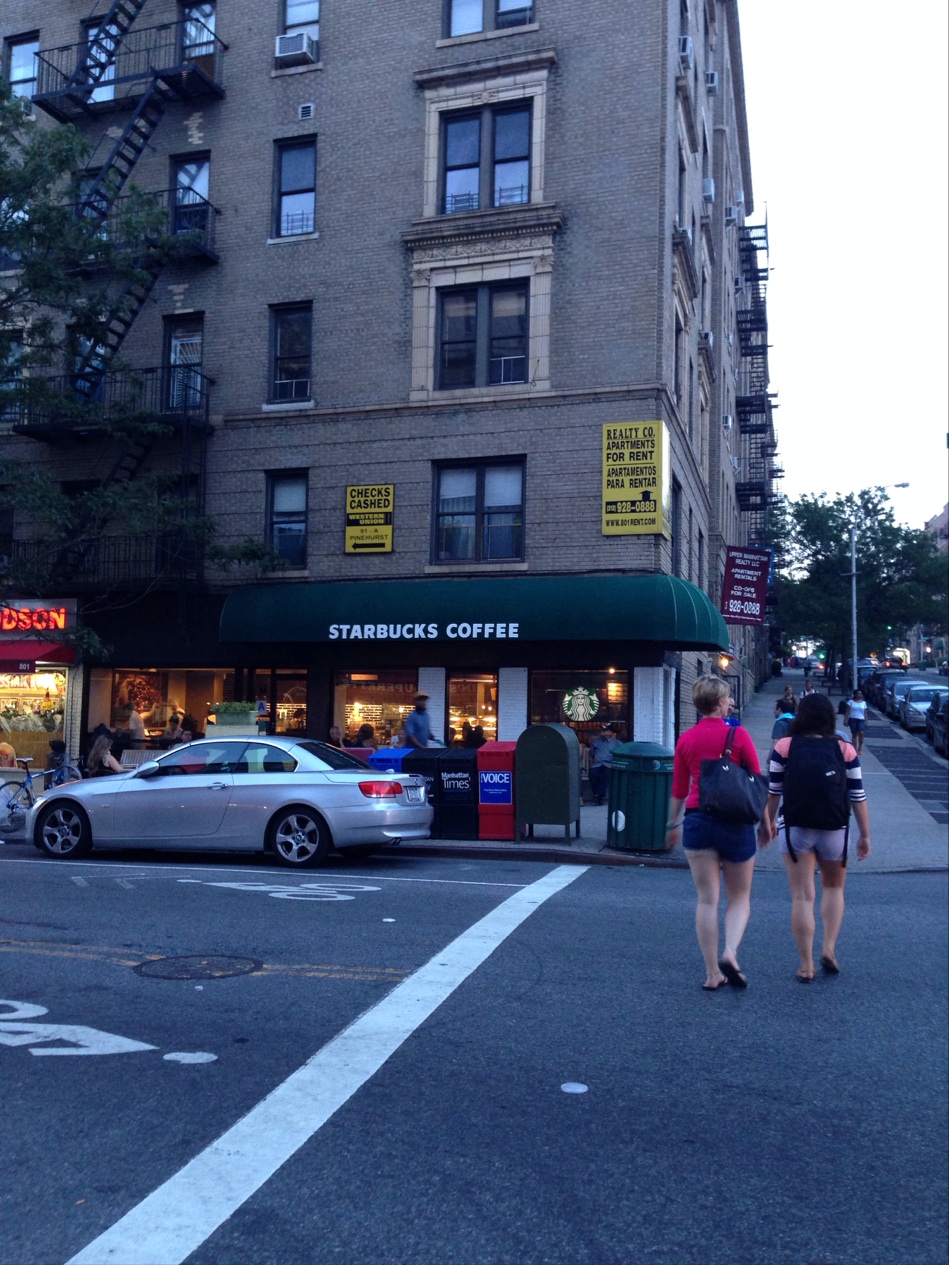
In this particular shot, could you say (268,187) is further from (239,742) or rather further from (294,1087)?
(294,1087)

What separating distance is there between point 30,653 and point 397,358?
858 centimetres

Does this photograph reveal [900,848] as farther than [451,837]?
No

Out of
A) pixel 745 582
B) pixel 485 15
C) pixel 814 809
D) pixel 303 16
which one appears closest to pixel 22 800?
pixel 814 809

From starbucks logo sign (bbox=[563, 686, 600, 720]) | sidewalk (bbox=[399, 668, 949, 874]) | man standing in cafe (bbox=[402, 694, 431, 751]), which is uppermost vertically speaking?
starbucks logo sign (bbox=[563, 686, 600, 720])

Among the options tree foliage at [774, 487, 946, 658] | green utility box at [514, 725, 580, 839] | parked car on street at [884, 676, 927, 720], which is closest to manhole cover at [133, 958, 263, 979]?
green utility box at [514, 725, 580, 839]

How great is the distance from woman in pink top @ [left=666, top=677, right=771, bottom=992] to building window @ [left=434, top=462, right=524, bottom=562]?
12.6 metres

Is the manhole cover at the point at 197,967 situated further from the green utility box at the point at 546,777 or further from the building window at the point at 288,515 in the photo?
the building window at the point at 288,515

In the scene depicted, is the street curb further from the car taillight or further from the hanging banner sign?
the hanging banner sign

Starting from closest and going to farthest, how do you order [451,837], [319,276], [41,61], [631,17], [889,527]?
[451,837], [631,17], [319,276], [41,61], [889,527]

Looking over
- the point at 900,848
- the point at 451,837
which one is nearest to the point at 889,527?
the point at 451,837

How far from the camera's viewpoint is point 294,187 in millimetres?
21000

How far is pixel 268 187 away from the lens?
2095 cm

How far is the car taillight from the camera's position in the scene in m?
11.7

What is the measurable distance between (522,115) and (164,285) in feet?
24.1
